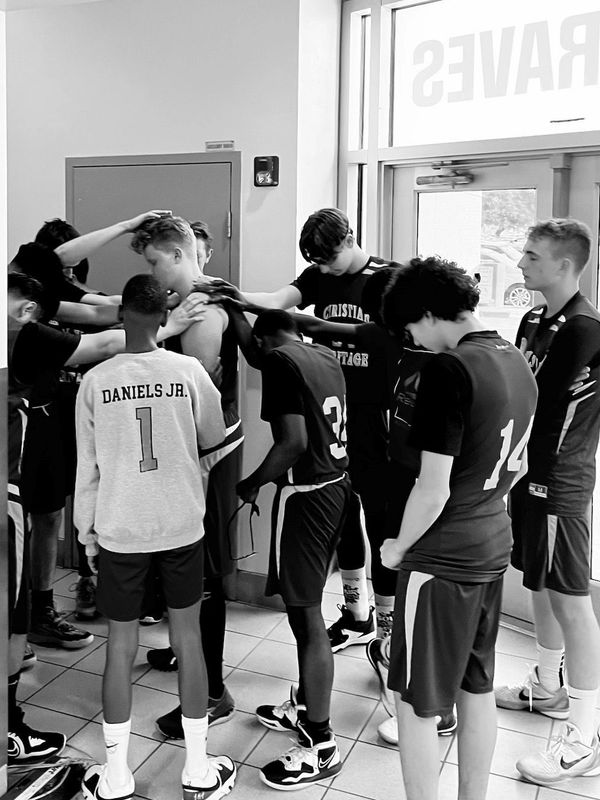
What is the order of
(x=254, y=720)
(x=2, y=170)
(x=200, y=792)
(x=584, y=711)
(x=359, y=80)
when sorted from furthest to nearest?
(x=359, y=80) → (x=254, y=720) → (x=584, y=711) → (x=200, y=792) → (x=2, y=170)

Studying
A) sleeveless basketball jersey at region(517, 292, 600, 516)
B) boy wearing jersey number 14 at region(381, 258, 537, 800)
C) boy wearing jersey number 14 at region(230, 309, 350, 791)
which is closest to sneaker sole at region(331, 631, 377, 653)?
boy wearing jersey number 14 at region(230, 309, 350, 791)

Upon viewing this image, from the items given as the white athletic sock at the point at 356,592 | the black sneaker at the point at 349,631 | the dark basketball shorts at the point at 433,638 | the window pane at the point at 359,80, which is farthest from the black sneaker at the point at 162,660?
the window pane at the point at 359,80

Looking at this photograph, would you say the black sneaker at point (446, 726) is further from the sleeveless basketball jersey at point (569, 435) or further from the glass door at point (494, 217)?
the glass door at point (494, 217)

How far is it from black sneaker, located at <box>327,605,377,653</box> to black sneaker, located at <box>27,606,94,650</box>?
1099 mm

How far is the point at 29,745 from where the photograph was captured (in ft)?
9.98

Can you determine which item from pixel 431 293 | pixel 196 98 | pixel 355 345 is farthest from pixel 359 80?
pixel 431 293

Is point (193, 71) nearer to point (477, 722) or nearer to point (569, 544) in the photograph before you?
point (569, 544)

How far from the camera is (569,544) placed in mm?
3076

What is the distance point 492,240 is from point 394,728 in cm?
228

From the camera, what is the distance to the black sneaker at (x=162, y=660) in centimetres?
372

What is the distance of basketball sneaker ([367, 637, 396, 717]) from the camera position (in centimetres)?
337

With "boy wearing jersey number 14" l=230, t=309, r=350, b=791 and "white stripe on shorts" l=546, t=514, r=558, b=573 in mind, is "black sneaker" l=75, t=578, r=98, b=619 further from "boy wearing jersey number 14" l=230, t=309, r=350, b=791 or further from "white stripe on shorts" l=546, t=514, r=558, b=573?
"white stripe on shorts" l=546, t=514, r=558, b=573

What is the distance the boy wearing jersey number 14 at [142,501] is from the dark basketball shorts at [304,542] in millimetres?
298

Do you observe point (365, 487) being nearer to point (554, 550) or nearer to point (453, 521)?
point (554, 550)
